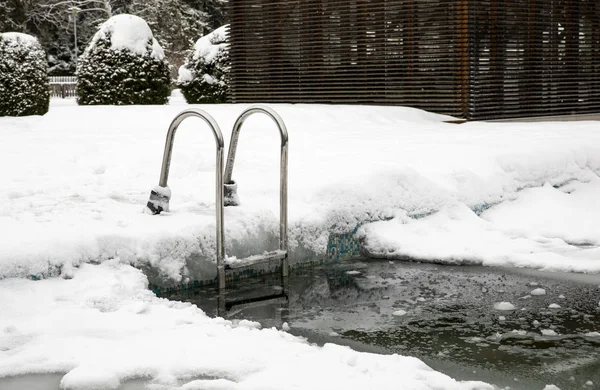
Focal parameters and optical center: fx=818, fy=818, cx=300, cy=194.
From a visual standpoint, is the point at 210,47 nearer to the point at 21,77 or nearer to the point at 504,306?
the point at 21,77

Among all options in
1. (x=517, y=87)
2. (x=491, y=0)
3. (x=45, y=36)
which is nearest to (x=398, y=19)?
(x=491, y=0)

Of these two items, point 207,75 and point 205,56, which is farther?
point 207,75

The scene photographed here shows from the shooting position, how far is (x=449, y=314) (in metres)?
5.34

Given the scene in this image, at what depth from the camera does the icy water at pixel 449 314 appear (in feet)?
14.2

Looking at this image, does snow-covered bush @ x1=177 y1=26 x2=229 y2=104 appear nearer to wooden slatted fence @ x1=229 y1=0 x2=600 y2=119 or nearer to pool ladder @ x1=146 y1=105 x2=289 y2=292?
wooden slatted fence @ x1=229 y1=0 x2=600 y2=119

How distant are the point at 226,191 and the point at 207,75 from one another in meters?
14.6

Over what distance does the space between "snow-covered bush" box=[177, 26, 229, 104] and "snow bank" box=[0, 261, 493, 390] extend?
624 inches

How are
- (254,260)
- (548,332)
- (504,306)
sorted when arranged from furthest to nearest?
(254,260), (504,306), (548,332)

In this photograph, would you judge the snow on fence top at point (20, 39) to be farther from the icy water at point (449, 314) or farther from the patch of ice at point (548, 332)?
the patch of ice at point (548, 332)

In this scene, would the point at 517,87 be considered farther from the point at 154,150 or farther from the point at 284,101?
the point at 154,150

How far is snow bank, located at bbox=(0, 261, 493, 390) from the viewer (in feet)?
12.5

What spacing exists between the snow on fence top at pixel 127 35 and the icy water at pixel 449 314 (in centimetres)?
1218

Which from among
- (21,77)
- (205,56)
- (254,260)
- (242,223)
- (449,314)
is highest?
(205,56)

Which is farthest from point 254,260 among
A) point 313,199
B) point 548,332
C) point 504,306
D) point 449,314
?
point 548,332
